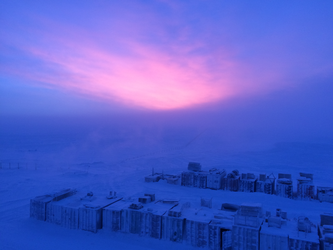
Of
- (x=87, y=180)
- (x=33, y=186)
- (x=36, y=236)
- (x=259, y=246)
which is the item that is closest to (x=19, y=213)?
(x=36, y=236)

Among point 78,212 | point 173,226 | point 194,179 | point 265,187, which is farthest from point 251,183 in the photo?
point 78,212

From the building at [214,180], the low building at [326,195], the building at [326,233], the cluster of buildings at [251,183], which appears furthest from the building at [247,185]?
the building at [326,233]

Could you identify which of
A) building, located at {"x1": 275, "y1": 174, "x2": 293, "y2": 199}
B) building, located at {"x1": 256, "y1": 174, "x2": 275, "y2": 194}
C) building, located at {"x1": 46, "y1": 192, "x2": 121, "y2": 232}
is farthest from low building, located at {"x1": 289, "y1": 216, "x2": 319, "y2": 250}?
building, located at {"x1": 256, "y1": 174, "x2": 275, "y2": 194}

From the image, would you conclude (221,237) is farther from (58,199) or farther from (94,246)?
(58,199)

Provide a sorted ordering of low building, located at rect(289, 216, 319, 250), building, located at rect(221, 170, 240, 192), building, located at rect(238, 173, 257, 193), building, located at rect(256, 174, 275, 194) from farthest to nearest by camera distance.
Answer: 1. building, located at rect(221, 170, 240, 192)
2. building, located at rect(238, 173, 257, 193)
3. building, located at rect(256, 174, 275, 194)
4. low building, located at rect(289, 216, 319, 250)

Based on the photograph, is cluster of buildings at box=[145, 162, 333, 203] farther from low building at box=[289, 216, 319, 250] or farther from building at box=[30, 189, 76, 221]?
building at box=[30, 189, 76, 221]

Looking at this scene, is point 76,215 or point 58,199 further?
point 58,199

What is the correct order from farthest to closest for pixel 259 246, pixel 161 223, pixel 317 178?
pixel 317 178 → pixel 161 223 → pixel 259 246
